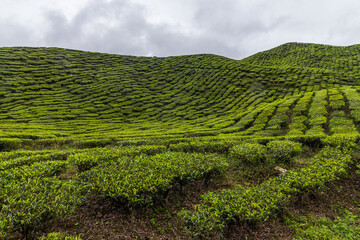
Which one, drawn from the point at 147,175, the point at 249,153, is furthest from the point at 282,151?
the point at 147,175

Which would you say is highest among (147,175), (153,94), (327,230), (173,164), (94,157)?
(153,94)

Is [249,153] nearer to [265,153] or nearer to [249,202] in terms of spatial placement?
[265,153]

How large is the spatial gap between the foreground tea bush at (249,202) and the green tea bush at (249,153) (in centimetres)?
226

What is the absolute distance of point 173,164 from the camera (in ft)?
28.8

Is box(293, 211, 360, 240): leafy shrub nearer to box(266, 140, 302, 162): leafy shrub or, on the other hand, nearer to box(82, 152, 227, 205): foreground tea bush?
box(82, 152, 227, 205): foreground tea bush

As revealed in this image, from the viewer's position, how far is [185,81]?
4353 centimetres

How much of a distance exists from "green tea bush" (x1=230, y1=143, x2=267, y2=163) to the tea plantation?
0.07 meters

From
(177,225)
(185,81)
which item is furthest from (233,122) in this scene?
(185,81)

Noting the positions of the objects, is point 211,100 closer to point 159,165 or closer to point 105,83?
point 105,83

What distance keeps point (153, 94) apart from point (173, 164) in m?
30.4

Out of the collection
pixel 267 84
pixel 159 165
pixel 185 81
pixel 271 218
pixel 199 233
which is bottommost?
pixel 271 218

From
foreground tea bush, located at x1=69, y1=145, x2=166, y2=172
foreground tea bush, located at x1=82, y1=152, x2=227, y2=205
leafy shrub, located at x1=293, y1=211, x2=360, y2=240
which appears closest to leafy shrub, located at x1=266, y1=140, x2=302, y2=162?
foreground tea bush, located at x1=82, y1=152, x2=227, y2=205

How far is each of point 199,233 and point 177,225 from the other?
1.35 meters

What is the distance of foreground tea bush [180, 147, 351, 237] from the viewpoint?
209 inches
